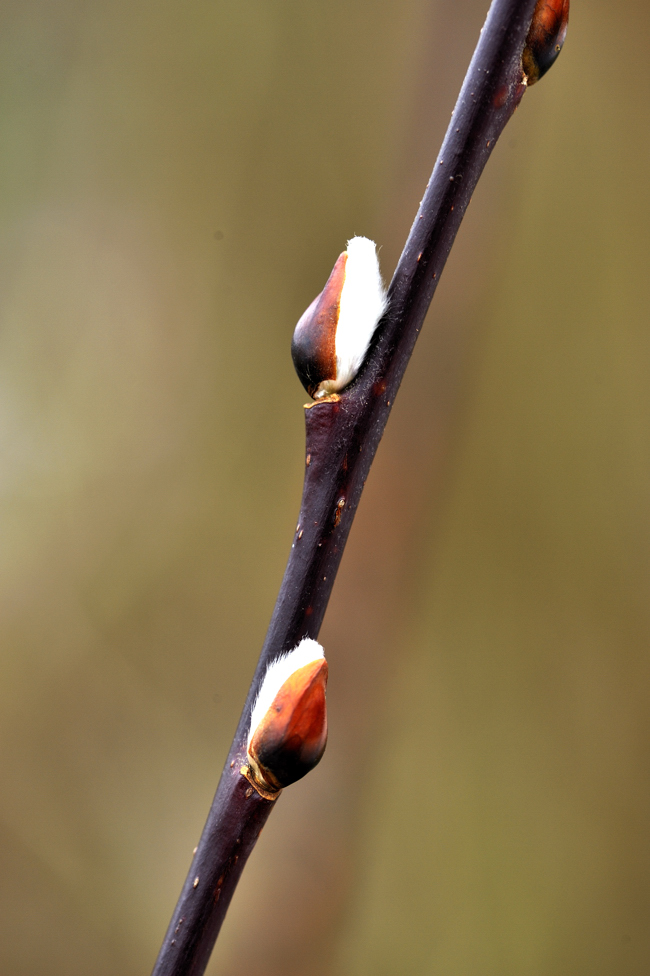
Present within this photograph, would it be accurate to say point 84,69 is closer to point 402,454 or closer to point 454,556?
point 402,454

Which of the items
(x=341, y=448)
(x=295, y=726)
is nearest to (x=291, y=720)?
(x=295, y=726)

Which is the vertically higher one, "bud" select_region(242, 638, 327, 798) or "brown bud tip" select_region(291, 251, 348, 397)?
"brown bud tip" select_region(291, 251, 348, 397)

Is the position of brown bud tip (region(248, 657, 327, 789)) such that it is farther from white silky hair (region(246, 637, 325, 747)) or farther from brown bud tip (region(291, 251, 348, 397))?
brown bud tip (region(291, 251, 348, 397))

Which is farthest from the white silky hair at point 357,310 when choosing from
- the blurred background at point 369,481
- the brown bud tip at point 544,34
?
the blurred background at point 369,481

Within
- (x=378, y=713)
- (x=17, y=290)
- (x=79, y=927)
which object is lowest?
(x=79, y=927)

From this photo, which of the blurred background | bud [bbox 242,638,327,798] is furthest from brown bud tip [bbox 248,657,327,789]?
the blurred background

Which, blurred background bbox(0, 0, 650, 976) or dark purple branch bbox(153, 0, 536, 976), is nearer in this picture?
dark purple branch bbox(153, 0, 536, 976)

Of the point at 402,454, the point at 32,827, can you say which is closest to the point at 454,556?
the point at 402,454

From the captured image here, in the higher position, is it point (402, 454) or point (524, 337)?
point (524, 337)
